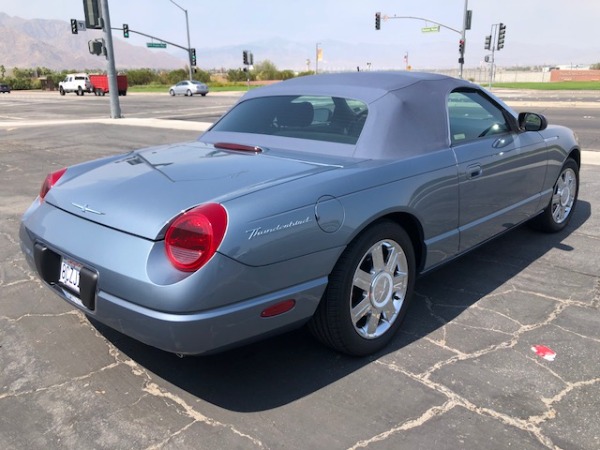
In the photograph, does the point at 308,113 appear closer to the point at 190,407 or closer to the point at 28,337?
the point at 190,407

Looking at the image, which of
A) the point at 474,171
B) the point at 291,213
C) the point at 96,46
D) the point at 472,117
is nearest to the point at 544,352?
the point at 474,171

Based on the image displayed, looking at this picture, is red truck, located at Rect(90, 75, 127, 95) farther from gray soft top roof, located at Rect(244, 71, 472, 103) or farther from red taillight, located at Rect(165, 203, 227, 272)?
red taillight, located at Rect(165, 203, 227, 272)

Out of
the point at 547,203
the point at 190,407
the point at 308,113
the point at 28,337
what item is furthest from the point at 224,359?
the point at 547,203

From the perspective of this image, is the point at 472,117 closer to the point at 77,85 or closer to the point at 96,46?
the point at 96,46

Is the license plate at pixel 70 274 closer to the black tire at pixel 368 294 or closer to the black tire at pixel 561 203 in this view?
the black tire at pixel 368 294

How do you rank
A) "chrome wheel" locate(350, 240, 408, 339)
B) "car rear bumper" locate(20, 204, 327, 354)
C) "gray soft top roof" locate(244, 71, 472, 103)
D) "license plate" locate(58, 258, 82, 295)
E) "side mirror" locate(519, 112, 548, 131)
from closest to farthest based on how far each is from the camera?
1. "car rear bumper" locate(20, 204, 327, 354)
2. "license plate" locate(58, 258, 82, 295)
3. "chrome wheel" locate(350, 240, 408, 339)
4. "gray soft top roof" locate(244, 71, 472, 103)
5. "side mirror" locate(519, 112, 548, 131)

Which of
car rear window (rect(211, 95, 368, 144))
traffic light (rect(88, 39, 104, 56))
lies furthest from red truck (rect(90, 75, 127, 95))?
car rear window (rect(211, 95, 368, 144))

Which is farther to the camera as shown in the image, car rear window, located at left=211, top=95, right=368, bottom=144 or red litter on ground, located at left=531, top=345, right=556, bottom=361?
car rear window, located at left=211, top=95, right=368, bottom=144

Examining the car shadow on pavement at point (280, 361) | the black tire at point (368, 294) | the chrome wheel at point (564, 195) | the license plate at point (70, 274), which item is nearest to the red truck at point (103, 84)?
the chrome wheel at point (564, 195)

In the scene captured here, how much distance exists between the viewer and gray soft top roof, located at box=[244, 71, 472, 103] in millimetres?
3492

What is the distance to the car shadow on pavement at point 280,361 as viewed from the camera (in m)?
2.74

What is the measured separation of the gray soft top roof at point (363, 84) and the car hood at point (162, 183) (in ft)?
2.15

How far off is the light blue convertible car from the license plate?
0.01 m

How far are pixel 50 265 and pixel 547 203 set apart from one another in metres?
4.12
